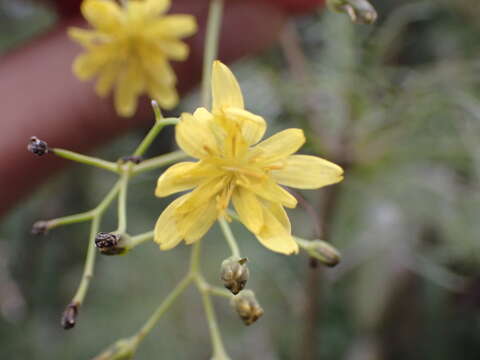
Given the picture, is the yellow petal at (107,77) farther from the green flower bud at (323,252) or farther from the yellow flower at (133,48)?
the green flower bud at (323,252)

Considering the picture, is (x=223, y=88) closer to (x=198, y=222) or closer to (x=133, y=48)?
(x=198, y=222)

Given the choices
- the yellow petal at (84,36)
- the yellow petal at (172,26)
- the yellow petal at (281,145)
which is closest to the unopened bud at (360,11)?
the yellow petal at (281,145)

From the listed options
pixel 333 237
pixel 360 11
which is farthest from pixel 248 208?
pixel 333 237

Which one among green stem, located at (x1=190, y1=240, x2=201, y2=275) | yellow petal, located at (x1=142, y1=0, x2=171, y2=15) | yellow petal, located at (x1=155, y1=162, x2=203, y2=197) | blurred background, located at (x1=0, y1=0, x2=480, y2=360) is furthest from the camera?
blurred background, located at (x1=0, y1=0, x2=480, y2=360)

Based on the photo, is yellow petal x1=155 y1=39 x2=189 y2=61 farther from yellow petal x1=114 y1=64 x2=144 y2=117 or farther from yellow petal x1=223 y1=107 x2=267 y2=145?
yellow petal x1=223 y1=107 x2=267 y2=145

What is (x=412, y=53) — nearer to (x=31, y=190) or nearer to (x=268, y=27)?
(x=268, y=27)

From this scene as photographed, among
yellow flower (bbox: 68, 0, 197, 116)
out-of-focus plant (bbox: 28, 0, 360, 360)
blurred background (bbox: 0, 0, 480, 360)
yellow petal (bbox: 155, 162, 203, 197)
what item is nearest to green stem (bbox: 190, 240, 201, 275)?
out-of-focus plant (bbox: 28, 0, 360, 360)
